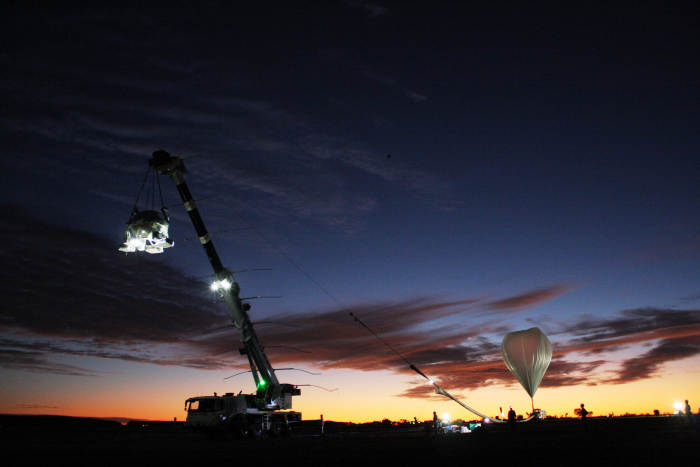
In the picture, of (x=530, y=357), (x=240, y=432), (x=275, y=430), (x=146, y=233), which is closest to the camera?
(x=146, y=233)

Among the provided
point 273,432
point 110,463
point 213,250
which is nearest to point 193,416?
point 273,432

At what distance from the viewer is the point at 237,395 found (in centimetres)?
3188

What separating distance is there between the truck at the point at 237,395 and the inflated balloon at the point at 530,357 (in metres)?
16.8

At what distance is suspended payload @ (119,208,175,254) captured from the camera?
80.3 feet

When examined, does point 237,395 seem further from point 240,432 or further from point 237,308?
point 237,308

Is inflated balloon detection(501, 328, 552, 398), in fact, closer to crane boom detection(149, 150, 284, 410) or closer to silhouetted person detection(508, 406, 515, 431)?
silhouetted person detection(508, 406, 515, 431)

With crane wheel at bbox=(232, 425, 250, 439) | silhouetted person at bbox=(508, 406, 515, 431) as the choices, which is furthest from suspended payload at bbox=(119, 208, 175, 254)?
silhouetted person at bbox=(508, 406, 515, 431)

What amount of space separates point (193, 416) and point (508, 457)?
73.7ft

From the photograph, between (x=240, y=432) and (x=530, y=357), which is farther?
(x=530, y=357)

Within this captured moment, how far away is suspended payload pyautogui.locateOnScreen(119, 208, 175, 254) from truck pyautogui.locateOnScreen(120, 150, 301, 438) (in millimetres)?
8837

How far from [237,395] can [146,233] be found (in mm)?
13118

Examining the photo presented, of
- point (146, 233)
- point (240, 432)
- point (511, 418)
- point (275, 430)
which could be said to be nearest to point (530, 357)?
point (511, 418)

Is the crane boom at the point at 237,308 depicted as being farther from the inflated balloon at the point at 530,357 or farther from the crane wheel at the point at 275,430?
the inflated balloon at the point at 530,357

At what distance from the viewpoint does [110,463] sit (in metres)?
13.5
